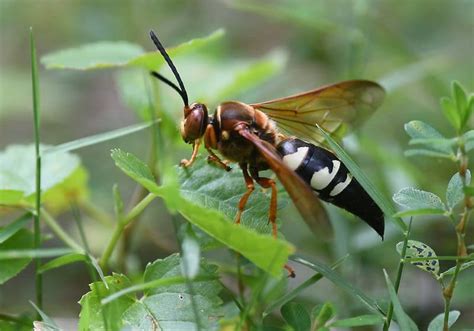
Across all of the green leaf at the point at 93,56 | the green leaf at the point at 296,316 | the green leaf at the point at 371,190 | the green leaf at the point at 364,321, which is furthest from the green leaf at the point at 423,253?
the green leaf at the point at 93,56

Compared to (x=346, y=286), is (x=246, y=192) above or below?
above

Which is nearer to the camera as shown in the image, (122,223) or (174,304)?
(174,304)

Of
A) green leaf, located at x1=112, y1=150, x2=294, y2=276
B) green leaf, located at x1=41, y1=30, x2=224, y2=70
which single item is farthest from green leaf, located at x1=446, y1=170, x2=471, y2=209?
green leaf, located at x1=41, y1=30, x2=224, y2=70

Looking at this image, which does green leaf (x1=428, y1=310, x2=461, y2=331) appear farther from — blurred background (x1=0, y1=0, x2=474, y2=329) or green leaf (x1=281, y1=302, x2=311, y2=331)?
blurred background (x1=0, y1=0, x2=474, y2=329)

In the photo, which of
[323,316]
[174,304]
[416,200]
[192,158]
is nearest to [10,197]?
[192,158]

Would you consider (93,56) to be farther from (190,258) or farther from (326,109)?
(190,258)

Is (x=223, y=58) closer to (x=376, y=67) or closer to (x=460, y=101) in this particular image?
(x=376, y=67)

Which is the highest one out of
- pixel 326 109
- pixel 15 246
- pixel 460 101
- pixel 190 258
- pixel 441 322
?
pixel 460 101
